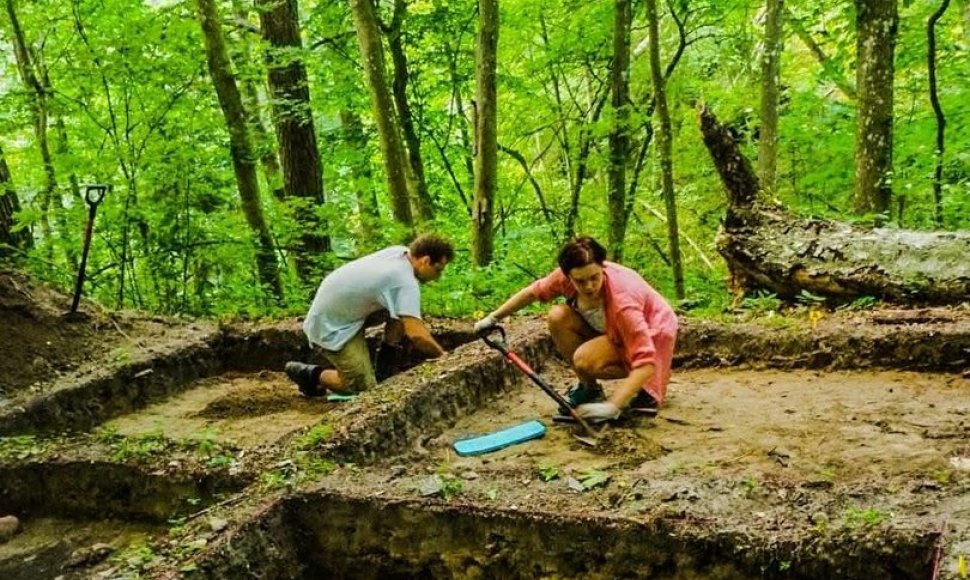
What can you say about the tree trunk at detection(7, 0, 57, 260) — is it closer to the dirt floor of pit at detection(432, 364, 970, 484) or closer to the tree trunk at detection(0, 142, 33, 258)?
the tree trunk at detection(0, 142, 33, 258)

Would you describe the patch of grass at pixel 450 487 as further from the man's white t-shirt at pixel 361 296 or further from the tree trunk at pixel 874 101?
the tree trunk at pixel 874 101

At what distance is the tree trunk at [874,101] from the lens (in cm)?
689

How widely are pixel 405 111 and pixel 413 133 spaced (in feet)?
1.13

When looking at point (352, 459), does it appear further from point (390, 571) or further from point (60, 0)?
point (60, 0)

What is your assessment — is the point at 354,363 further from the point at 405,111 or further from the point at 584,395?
the point at 405,111

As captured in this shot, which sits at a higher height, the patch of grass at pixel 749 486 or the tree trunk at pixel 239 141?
the tree trunk at pixel 239 141

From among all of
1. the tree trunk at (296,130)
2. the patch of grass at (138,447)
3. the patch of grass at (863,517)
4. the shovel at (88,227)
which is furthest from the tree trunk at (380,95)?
the patch of grass at (863,517)

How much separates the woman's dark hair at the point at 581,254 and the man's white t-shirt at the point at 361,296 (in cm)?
130

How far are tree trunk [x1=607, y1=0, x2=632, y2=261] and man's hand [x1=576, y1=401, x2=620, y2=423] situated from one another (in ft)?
17.7

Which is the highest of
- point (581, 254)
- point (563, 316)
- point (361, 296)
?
point (581, 254)

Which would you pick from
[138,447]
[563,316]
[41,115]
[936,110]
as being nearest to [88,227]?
[138,447]

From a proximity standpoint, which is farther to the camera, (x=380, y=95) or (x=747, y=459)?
(x=380, y=95)

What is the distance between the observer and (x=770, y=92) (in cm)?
888

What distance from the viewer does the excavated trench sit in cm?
272
